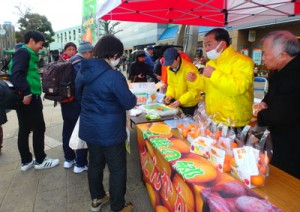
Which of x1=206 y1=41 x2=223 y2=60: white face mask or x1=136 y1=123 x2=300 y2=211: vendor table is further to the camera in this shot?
x1=206 y1=41 x2=223 y2=60: white face mask

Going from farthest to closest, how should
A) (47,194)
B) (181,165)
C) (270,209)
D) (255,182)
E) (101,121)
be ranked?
1. (47,194)
2. (101,121)
3. (181,165)
4. (255,182)
5. (270,209)

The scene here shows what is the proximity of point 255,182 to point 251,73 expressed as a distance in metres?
1.01

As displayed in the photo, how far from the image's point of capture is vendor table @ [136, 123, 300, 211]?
1136 millimetres

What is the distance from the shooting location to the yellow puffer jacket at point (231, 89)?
71.8 inches

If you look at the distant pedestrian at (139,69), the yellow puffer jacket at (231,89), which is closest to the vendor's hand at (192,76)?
the yellow puffer jacket at (231,89)

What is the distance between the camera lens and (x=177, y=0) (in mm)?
2957

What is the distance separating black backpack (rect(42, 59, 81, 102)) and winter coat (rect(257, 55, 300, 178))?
2027 mm

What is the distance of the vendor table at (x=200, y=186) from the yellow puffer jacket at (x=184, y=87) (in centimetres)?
87

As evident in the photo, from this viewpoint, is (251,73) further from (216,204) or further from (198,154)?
(216,204)

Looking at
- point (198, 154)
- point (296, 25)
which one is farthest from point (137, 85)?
point (296, 25)

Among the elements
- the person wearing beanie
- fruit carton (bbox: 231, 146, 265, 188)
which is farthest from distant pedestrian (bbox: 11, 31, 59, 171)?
fruit carton (bbox: 231, 146, 265, 188)

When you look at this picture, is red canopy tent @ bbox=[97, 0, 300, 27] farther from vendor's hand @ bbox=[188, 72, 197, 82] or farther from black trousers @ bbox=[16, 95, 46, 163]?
black trousers @ bbox=[16, 95, 46, 163]

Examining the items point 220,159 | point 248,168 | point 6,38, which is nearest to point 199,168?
point 220,159

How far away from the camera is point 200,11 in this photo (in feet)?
11.4
